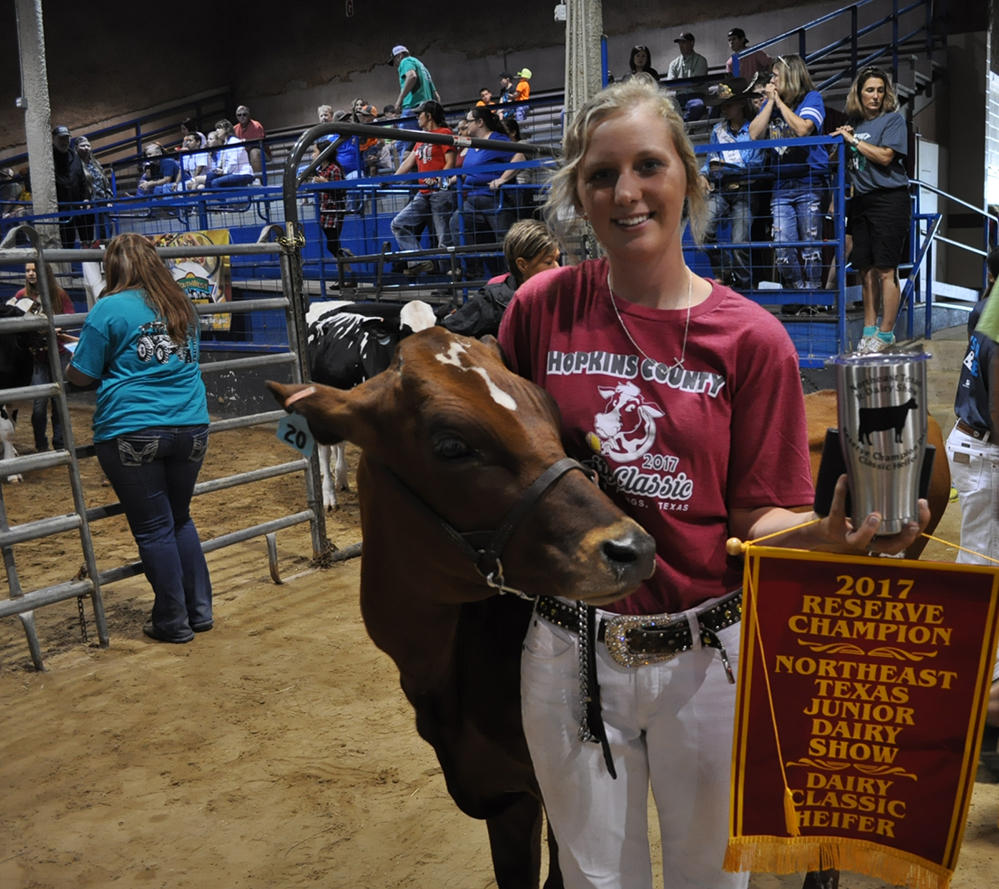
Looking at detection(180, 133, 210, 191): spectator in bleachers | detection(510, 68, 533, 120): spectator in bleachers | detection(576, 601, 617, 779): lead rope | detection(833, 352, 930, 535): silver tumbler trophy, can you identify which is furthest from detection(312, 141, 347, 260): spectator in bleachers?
detection(833, 352, 930, 535): silver tumbler trophy

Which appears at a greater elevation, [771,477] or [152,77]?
[152,77]

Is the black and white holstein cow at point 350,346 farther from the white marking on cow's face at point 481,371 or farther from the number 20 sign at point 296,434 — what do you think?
the white marking on cow's face at point 481,371

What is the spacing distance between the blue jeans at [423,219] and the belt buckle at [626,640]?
28.0ft

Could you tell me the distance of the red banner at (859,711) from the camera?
1519 millimetres

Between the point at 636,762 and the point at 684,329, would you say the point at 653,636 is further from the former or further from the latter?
the point at 684,329

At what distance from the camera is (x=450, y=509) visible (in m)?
1.84

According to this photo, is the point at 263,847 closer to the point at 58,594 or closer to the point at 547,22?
the point at 58,594

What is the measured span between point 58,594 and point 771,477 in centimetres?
421

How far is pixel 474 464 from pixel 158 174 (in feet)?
66.7

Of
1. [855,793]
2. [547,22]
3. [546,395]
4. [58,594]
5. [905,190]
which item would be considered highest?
[547,22]

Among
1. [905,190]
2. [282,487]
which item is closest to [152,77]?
[282,487]

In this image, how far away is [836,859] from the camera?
5.38ft

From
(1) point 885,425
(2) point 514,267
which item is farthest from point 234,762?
(1) point 885,425

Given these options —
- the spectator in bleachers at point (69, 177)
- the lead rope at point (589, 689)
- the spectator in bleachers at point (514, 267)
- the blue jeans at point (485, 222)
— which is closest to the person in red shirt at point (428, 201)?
the blue jeans at point (485, 222)
